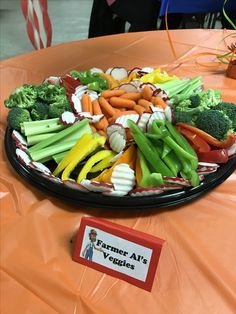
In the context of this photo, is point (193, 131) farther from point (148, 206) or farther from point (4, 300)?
point (4, 300)

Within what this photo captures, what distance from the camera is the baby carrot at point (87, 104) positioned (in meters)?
0.97

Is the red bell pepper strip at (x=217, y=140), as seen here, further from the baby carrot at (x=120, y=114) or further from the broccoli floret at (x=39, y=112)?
the broccoli floret at (x=39, y=112)

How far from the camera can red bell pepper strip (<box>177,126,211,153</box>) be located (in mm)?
807

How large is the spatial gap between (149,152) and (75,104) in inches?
11.3

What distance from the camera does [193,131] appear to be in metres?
0.84

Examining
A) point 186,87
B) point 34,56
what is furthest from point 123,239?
point 34,56

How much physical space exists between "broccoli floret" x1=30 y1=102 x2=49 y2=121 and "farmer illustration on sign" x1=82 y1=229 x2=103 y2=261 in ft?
1.42

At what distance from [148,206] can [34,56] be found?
1.02 m

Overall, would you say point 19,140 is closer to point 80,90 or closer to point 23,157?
point 23,157

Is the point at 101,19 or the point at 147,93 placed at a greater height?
the point at 147,93

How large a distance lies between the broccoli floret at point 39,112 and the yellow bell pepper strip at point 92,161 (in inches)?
8.6

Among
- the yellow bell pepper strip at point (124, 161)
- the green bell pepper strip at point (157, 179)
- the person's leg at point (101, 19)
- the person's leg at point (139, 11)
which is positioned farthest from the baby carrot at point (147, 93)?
the person's leg at point (101, 19)

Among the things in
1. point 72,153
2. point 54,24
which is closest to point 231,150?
point 72,153

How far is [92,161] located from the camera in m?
0.81
